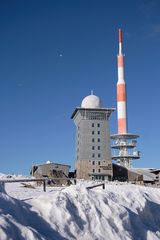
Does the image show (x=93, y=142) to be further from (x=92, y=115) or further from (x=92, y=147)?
(x=92, y=115)

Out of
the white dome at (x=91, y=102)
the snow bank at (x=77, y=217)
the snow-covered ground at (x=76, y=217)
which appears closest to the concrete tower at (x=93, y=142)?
the white dome at (x=91, y=102)

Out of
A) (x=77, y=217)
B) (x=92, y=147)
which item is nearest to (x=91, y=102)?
(x=92, y=147)

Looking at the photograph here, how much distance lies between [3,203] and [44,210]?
5.65ft

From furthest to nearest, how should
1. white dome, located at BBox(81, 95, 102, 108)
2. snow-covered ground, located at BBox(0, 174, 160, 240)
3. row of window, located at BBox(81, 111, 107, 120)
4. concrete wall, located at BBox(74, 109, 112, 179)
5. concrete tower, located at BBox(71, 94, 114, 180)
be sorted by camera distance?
1. white dome, located at BBox(81, 95, 102, 108)
2. row of window, located at BBox(81, 111, 107, 120)
3. concrete wall, located at BBox(74, 109, 112, 179)
4. concrete tower, located at BBox(71, 94, 114, 180)
5. snow-covered ground, located at BBox(0, 174, 160, 240)

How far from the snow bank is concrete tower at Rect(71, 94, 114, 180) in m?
65.6

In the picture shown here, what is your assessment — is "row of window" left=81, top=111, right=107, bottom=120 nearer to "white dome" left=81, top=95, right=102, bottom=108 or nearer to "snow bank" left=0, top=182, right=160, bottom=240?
"white dome" left=81, top=95, right=102, bottom=108

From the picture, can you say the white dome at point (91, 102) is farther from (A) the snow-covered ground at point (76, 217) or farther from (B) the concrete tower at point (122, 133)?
(A) the snow-covered ground at point (76, 217)

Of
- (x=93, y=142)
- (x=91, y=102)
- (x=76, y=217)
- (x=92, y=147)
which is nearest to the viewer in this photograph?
(x=76, y=217)

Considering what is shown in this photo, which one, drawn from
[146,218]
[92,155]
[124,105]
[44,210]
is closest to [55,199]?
[44,210]

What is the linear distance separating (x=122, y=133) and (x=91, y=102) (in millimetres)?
15844

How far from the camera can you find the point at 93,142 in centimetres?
8662

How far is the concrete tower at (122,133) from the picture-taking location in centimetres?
10069

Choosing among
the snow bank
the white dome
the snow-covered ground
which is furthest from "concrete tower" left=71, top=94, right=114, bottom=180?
the snow-covered ground

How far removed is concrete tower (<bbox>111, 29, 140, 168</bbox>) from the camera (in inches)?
3964
